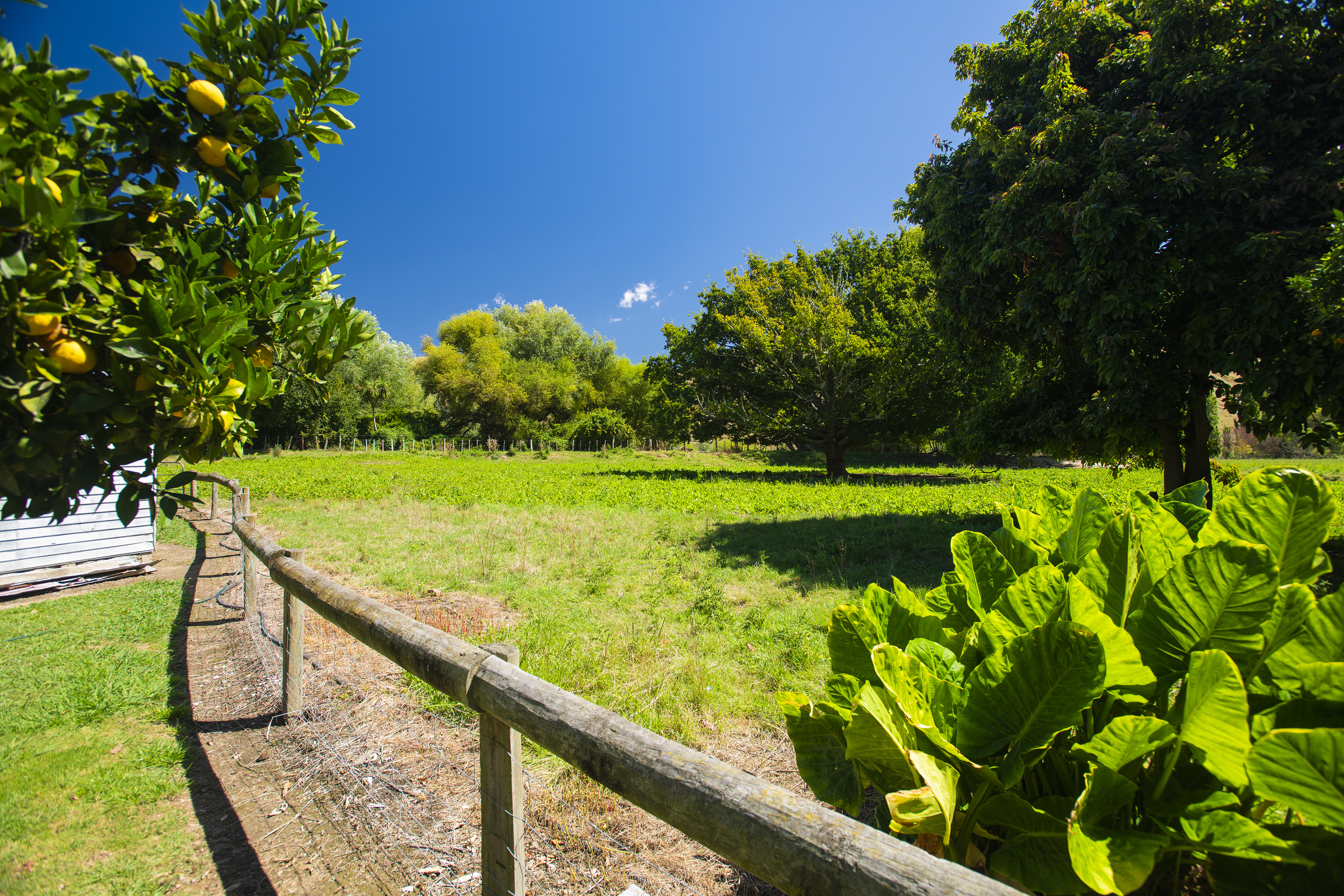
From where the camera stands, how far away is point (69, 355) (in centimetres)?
91

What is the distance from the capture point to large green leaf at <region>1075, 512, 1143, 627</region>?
4.01 ft

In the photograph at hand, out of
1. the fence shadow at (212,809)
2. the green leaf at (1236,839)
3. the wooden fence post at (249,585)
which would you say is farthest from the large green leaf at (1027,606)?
the wooden fence post at (249,585)

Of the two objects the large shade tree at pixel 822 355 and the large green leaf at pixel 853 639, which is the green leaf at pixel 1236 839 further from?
the large shade tree at pixel 822 355

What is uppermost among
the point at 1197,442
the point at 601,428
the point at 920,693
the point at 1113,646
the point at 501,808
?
the point at 601,428

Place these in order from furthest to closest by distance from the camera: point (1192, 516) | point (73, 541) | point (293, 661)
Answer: point (73, 541) → point (293, 661) → point (1192, 516)

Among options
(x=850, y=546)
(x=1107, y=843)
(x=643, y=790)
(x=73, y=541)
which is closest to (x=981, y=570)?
(x=1107, y=843)

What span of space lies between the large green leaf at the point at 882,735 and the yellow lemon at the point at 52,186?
4.98ft

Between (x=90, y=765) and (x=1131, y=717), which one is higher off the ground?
(x=1131, y=717)

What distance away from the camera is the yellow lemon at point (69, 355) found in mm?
904

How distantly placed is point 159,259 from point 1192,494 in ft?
8.74

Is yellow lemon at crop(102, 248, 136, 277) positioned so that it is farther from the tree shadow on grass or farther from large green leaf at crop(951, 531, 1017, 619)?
the tree shadow on grass

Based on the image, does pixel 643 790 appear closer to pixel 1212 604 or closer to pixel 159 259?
pixel 1212 604

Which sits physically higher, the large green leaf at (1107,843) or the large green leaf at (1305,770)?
the large green leaf at (1305,770)

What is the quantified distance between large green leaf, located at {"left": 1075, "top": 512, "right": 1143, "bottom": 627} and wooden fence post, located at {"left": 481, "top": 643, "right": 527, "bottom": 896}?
1661 millimetres
